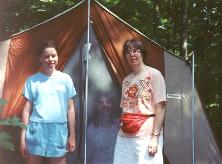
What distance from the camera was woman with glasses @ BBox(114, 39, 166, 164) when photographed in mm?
4000

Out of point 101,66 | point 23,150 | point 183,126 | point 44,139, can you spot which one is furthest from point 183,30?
point 23,150

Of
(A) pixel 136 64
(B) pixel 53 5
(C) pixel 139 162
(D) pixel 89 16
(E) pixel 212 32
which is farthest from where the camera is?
(E) pixel 212 32

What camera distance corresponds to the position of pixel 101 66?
459cm

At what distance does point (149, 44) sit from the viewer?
4.64 m

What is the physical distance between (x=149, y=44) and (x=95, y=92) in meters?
0.75

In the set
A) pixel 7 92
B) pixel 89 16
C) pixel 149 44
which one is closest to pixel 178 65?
pixel 149 44

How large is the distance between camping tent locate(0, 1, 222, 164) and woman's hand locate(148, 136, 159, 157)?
65 cm

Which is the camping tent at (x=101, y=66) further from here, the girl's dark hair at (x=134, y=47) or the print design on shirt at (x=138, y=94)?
the print design on shirt at (x=138, y=94)

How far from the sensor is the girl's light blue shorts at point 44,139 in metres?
4.26

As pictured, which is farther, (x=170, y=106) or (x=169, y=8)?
(x=169, y=8)

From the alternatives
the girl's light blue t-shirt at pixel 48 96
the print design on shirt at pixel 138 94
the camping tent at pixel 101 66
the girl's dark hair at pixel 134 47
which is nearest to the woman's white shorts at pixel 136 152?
the print design on shirt at pixel 138 94

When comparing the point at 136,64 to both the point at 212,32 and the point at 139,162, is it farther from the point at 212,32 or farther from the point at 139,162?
the point at 212,32

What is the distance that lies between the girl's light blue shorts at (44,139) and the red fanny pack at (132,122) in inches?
25.0

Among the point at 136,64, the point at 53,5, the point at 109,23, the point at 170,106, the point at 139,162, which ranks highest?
the point at 53,5
